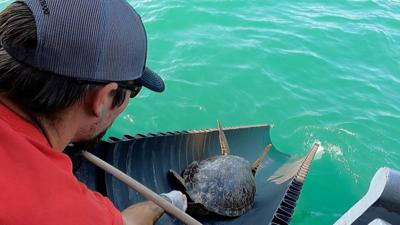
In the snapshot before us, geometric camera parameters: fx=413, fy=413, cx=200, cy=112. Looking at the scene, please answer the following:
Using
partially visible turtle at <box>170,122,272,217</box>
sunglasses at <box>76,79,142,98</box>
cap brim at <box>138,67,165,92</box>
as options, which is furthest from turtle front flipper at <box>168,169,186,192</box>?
sunglasses at <box>76,79,142,98</box>

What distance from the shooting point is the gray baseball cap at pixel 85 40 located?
1.56 m

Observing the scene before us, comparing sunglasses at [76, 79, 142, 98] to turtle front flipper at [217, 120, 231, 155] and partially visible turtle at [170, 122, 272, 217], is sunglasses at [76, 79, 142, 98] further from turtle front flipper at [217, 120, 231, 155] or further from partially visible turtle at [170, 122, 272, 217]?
turtle front flipper at [217, 120, 231, 155]

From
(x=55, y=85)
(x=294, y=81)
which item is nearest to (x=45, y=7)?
(x=55, y=85)

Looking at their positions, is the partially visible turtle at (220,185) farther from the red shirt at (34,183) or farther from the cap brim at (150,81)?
the red shirt at (34,183)

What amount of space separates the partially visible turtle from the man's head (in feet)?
8.37

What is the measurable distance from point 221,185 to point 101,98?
2.77m

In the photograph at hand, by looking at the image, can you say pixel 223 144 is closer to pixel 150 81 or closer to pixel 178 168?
pixel 178 168

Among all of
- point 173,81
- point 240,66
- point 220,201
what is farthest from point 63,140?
point 240,66

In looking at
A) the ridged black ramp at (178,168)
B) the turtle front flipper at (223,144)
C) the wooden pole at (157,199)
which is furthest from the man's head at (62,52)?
the turtle front flipper at (223,144)

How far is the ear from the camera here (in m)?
1.71

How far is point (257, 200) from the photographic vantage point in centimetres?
472

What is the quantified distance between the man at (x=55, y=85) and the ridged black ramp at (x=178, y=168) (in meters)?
1.50

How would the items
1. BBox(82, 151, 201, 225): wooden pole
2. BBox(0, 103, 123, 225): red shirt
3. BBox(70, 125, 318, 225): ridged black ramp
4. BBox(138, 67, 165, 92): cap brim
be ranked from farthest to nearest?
BBox(70, 125, 318, 225): ridged black ramp, BBox(82, 151, 201, 225): wooden pole, BBox(138, 67, 165, 92): cap brim, BBox(0, 103, 123, 225): red shirt

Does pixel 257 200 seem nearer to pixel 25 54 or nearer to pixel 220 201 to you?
pixel 220 201
